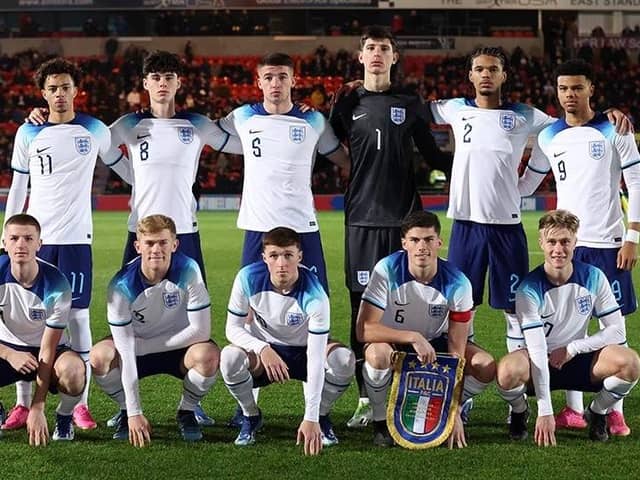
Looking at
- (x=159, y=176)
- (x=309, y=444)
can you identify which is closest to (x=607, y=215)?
(x=309, y=444)

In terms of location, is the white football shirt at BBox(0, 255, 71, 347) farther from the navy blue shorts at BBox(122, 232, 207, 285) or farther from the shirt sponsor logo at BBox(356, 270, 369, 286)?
the shirt sponsor logo at BBox(356, 270, 369, 286)

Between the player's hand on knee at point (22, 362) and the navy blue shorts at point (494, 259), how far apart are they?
82.0 inches

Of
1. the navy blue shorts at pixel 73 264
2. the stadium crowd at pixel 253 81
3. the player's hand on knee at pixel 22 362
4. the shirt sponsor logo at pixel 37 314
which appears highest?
the stadium crowd at pixel 253 81

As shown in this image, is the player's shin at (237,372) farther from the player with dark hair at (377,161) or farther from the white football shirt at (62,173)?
the white football shirt at (62,173)

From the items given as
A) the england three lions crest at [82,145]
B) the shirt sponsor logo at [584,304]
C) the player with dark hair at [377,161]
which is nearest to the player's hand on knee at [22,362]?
the england three lions crest at [82,145]

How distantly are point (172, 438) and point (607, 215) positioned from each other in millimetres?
2368

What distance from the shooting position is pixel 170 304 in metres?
4.78

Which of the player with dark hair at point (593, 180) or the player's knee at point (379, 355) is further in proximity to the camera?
the player with dark hair at point (593, 180)

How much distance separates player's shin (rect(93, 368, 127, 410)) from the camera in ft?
15.4

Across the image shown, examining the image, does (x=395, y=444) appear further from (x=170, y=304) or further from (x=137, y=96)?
(x=137, y=96)

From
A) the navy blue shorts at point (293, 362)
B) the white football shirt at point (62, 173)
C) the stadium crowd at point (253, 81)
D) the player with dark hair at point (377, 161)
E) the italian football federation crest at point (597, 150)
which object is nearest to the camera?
the navy blue shorts at point (293, 362)

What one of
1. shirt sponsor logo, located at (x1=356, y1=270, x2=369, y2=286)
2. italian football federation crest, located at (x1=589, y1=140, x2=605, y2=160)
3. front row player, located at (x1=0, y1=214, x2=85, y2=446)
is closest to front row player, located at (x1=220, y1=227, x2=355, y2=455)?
shirt sponsor logo, located at (x1=356, y1=270, x2=369, y2=286)

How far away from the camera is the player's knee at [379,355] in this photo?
15.1ft

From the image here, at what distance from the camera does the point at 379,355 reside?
15.1ft
